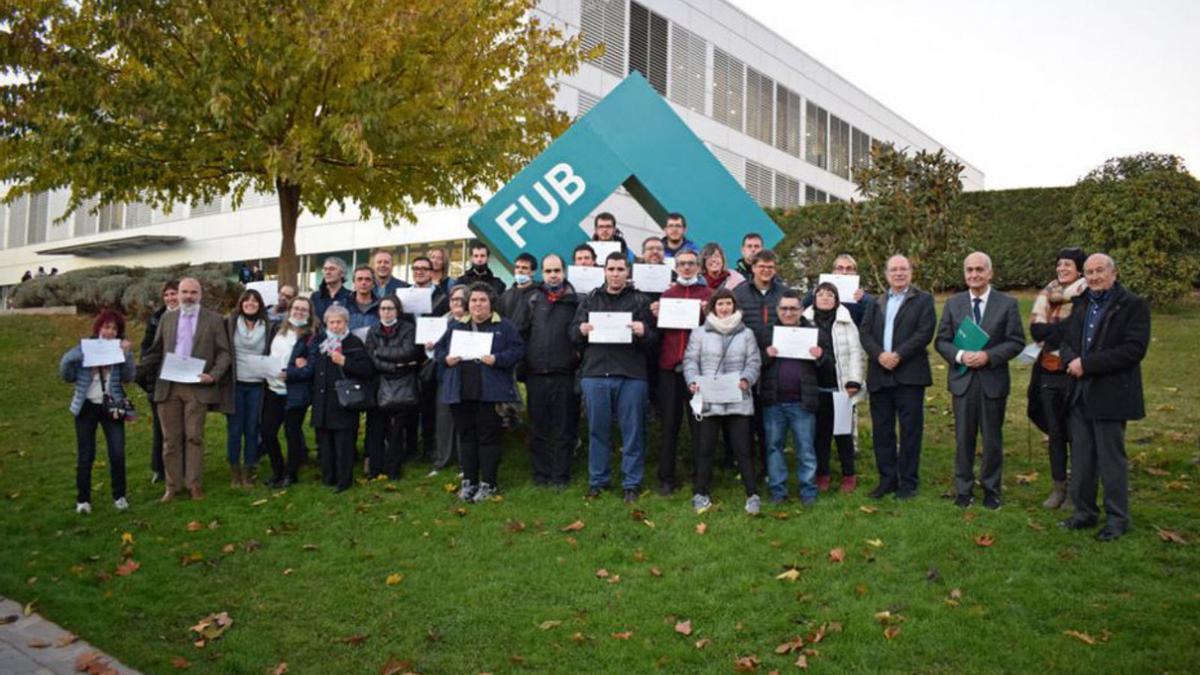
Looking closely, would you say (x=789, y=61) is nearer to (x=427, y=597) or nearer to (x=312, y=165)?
(x=312, y=165)

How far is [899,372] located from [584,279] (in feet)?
9.82

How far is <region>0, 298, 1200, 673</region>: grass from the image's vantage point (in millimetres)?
5102

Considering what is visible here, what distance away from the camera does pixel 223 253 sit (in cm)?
3359

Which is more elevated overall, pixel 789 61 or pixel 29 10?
pixel 789 61

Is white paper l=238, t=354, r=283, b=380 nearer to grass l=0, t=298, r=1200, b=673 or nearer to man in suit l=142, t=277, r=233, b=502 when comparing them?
man in suit l=142, t=277, r=233, b=502

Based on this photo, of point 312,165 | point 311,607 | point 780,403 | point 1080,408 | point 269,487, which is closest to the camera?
point 311,607

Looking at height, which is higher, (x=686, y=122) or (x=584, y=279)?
(x=686, y=122)

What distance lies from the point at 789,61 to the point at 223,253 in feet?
72.5

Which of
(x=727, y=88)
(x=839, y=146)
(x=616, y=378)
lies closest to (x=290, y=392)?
(x=616, y=378)

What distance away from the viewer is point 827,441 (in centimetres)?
812

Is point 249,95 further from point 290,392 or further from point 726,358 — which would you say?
point 726,358

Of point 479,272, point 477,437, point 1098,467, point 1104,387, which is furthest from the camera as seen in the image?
point 479,272

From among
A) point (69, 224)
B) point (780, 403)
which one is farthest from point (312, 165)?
point (69, 224)

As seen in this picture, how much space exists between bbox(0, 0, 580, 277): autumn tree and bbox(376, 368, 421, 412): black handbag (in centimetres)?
523
